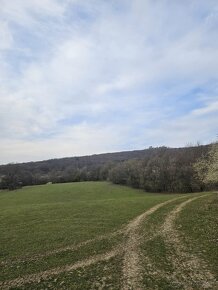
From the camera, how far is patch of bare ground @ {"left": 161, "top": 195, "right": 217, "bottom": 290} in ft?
39.6

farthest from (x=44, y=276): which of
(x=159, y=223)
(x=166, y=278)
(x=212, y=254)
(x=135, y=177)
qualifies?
(x=135, y=177)

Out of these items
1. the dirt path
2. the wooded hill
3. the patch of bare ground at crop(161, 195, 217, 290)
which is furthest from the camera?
the wooded hill

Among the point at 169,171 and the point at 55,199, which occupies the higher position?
the point at 169,171

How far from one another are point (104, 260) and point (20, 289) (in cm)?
482

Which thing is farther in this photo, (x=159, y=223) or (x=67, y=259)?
(x=159, y=223)

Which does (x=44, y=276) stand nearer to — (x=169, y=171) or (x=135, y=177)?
(x=169, y=171)

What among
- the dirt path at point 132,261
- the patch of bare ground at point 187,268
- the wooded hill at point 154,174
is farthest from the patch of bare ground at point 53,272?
the wooded hill at point 154,174

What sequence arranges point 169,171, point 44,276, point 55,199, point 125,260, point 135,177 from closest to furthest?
point 44,276 < point 125,260 < point 55,199 < point 169,171 < point 135,177

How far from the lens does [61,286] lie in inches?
492

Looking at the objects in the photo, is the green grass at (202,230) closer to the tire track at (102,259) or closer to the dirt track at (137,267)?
the dirt track at (137,267)

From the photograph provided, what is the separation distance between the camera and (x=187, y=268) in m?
13.9

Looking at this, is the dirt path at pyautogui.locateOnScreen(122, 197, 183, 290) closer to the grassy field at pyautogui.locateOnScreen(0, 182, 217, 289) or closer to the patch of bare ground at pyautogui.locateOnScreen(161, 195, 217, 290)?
the grassy field at pyautogui.locateOnScreen(0, 182, 217, 289)

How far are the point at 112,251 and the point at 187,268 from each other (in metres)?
4.94

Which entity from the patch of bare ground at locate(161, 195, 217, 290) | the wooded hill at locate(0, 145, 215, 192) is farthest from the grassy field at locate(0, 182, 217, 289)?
the wooded hill at locate(0, 145, 215, 192)
